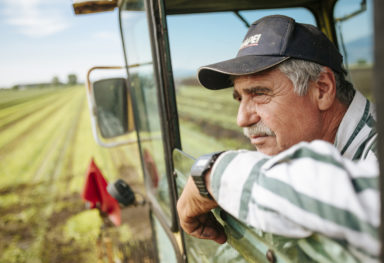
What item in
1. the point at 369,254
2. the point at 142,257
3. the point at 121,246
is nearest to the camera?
the point at 369,254

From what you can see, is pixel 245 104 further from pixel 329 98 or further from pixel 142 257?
pixel 142 257

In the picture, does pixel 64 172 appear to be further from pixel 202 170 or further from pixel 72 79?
pixel 72 79

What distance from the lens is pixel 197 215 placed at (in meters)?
0.97

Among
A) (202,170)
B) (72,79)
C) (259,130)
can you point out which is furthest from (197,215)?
(72,79)

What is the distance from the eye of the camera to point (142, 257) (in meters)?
4.04

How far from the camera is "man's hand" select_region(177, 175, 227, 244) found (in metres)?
0.85

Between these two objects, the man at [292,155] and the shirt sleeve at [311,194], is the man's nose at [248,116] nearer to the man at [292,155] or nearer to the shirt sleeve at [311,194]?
the man at [292,155]

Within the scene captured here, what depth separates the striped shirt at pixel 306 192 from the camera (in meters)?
0.48

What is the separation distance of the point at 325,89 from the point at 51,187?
1280 cm

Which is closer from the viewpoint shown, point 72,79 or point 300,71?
point 300,71

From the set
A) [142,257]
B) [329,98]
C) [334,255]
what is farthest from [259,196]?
[142,257]

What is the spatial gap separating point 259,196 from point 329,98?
82 cm

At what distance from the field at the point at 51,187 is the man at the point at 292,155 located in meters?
3.14

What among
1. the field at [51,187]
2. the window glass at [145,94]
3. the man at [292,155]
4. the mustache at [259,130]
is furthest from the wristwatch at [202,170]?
the field at [51,187]
